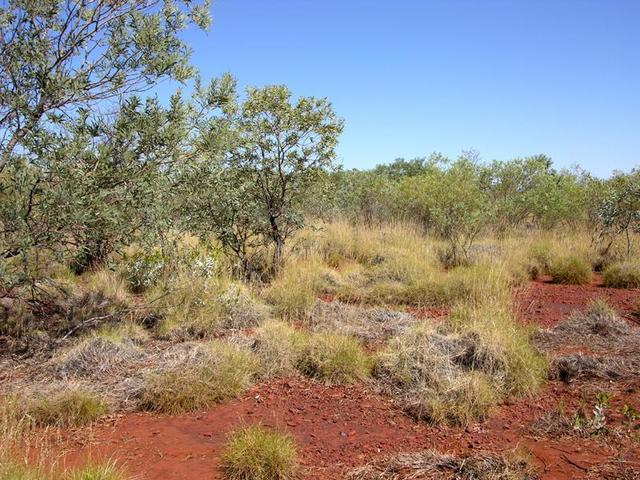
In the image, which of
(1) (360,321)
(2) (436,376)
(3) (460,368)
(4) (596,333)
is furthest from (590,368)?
(1) (360,321)

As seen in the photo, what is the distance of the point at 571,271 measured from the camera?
33.8 feet

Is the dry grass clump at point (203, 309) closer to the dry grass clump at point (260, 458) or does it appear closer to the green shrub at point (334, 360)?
the green shrub at point (334, 360)

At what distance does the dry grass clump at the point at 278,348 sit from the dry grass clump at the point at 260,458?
5.16 ft

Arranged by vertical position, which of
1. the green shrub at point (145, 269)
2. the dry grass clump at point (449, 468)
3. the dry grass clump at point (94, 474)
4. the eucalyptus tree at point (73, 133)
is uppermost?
the eucalyptus tree at point (73, 133)

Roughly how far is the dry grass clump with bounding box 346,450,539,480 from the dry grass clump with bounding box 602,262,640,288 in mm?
7491

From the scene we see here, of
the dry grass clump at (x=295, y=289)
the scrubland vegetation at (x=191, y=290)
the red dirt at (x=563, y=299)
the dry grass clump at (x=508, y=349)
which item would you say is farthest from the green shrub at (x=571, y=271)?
the dry grass clump at (x=295, y=289)

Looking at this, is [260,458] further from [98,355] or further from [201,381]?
[98,355]

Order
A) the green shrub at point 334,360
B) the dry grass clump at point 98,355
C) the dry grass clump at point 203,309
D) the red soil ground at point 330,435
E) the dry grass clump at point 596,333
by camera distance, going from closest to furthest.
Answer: the red soil ground at point 330,435, the dry grass clump at point 98,355, the green shrub at point 334,360, the dry grass clump at point 596,333, the dry grass clump at point 203,309

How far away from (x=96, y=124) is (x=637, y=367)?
597 centimetres

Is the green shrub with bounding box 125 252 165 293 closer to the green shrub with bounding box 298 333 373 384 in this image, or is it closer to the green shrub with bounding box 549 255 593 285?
the green shrub with bounding box 298 333 373 384

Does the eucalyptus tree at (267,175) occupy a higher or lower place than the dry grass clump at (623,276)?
higher

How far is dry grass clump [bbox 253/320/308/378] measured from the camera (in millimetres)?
5539

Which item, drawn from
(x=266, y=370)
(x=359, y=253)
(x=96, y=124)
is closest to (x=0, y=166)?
(x=96, y=124)

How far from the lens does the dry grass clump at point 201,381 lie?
188 inches
